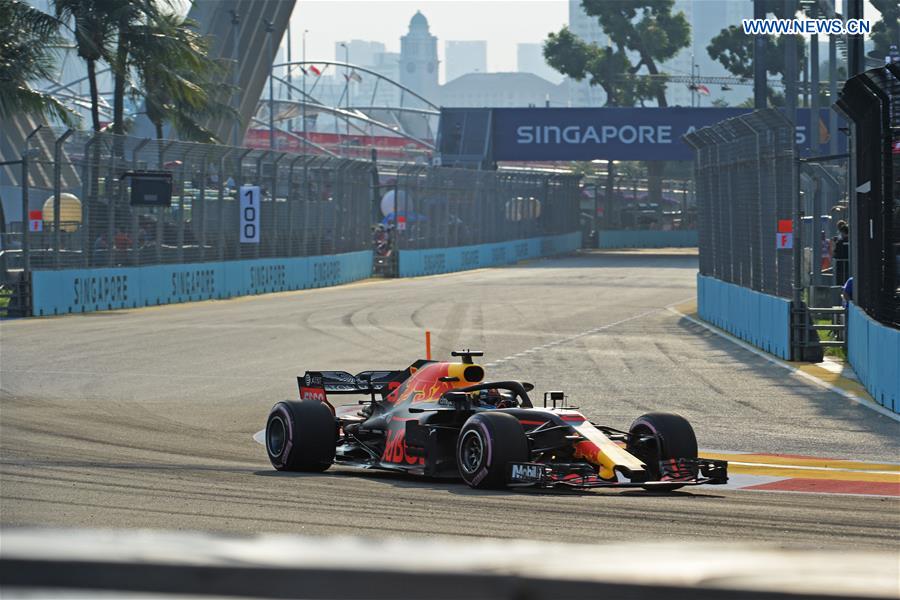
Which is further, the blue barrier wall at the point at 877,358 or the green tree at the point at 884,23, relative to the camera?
the green tree at the point at 884,23

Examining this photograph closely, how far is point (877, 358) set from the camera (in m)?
15.3

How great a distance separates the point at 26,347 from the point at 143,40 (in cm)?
1510

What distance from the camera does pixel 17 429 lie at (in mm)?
12922

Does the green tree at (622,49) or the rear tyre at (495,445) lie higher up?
the green tree at (622,49)

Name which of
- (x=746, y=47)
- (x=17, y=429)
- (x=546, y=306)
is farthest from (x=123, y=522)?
(x=746, y=47)

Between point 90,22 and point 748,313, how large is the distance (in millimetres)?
18289

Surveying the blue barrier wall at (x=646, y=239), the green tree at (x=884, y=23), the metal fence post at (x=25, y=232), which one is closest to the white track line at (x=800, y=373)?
the metal fence post at (x=25, y=232)

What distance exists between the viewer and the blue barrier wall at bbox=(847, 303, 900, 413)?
14352mm

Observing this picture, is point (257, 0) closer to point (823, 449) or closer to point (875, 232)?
point (875, 232)

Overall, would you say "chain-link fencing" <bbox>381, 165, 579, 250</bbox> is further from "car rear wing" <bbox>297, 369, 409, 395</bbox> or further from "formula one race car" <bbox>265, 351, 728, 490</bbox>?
"formula one race car" <bbox>265, 351, 728, 490</bbox>

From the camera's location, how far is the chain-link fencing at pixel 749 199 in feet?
67.4

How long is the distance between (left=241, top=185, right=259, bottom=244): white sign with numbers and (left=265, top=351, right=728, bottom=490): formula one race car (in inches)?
988

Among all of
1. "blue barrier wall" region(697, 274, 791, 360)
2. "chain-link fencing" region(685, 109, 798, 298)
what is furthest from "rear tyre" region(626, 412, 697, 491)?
"chain-link fencing" region(685, 109, 798, 298)

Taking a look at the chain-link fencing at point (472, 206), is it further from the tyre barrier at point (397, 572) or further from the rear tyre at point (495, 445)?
the tyre barrier at point (397, 572)
